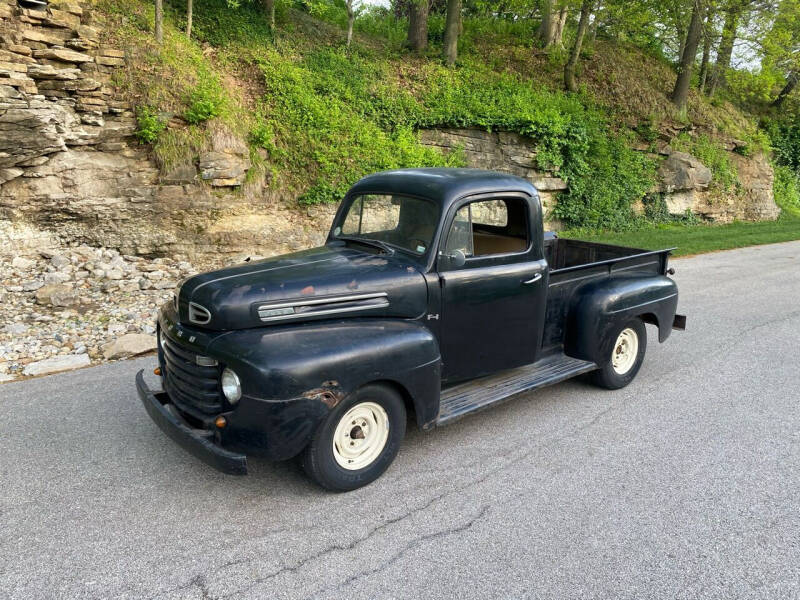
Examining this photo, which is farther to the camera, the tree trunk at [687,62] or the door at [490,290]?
the tree trunk at [687,62]

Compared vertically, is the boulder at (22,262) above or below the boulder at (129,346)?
above

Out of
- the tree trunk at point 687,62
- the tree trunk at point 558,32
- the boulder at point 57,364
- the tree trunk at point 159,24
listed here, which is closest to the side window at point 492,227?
the boulder at point 57,364

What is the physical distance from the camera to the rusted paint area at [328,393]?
3380mm

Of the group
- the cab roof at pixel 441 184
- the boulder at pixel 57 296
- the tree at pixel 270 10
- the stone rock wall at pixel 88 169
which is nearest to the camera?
the cab roof at pixel 441 184

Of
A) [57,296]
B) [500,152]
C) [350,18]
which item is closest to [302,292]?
[57,296]

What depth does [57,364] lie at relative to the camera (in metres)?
5.97

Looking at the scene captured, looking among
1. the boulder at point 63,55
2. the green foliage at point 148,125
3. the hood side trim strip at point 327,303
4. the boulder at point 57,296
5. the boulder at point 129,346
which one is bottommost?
the boulder at point 129,346

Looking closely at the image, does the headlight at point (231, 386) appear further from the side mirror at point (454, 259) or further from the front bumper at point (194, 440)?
the side mirror at point (454, 259)

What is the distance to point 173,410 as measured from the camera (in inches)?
156

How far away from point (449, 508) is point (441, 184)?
7.37ft

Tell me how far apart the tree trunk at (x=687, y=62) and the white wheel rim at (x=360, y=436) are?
18.5 metres

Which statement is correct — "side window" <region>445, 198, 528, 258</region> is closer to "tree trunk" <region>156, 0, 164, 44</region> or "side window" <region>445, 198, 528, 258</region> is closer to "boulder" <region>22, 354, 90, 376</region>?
"boulder" <region>22, 354, 90, 376</region>

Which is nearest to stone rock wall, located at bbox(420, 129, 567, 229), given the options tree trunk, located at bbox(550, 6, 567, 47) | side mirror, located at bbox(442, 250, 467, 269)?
tree trunk, located at bbox(550, 6, 567, 47)

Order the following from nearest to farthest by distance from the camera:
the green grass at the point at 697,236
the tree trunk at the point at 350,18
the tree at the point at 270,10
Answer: the green grass at the point at 697,236
the tree at the point at 270,10
the tree trunk at the point at 350,18
